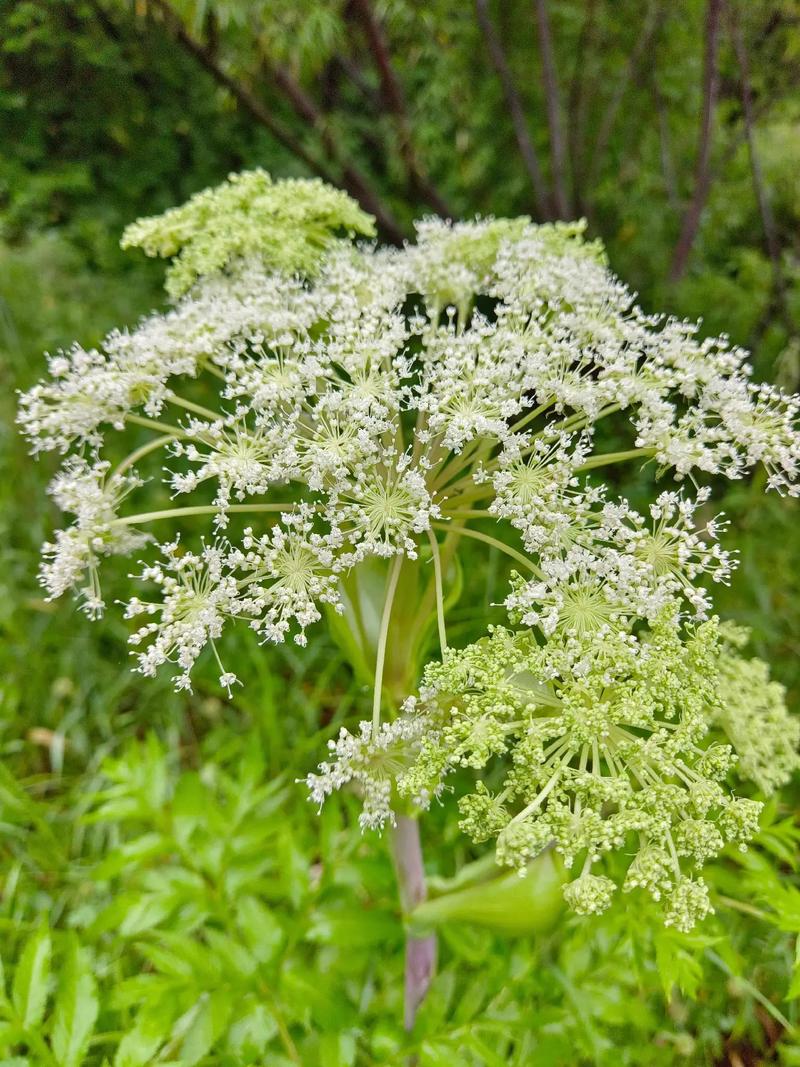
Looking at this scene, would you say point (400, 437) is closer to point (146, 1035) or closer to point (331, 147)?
point (146, 1035)

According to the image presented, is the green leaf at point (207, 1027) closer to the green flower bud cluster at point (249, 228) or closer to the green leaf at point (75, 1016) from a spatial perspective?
the green leaf at point (75, 1016)

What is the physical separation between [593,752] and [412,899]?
2.25 feet

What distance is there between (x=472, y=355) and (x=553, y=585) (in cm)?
33

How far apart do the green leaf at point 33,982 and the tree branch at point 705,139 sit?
2396mm

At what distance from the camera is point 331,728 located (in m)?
1.95

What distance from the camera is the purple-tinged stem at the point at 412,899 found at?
129 cm

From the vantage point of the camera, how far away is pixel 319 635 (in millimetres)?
2244

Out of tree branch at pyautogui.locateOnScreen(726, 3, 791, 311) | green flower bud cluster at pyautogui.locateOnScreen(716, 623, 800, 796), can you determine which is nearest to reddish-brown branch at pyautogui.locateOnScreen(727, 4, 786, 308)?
tree branch at pyautogui.locateOnScreen(726, 3, 791, 311)

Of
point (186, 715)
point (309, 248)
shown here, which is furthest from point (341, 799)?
point (309, 248)

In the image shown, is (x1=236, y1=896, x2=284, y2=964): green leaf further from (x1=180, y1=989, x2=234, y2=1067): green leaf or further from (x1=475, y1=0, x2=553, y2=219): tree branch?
(x1=475, y1=0, x2=553, y2=219): tree branch

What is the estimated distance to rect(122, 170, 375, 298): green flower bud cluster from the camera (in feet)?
3.98

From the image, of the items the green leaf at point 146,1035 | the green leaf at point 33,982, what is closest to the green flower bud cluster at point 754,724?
the green leaf at point 146,1035

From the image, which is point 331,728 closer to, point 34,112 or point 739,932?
point 739,932

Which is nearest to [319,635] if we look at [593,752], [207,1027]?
[207,1027]
